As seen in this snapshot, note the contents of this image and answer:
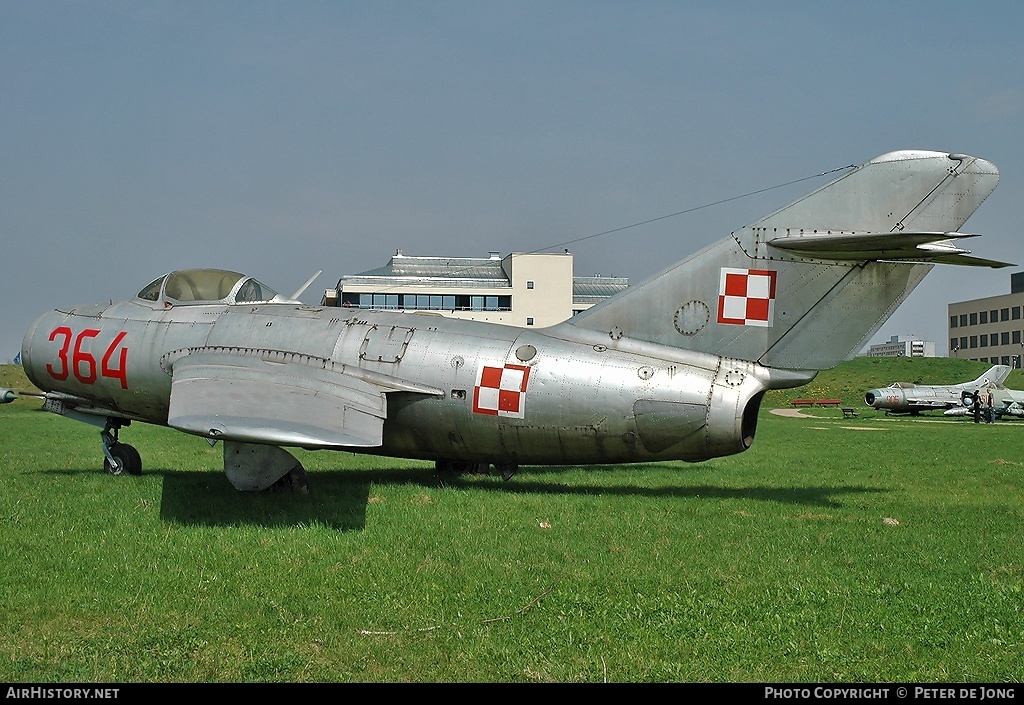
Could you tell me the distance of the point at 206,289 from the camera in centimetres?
1316

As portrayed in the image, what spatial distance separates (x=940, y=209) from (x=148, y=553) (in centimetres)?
998

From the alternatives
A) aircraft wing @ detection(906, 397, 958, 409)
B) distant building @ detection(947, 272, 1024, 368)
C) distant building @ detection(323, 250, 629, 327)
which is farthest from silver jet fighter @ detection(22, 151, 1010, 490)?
distant building @ detection(947, 272, 1024, 368)

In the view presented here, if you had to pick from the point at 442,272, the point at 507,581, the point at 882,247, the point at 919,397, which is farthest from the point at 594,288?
the point at 507,581

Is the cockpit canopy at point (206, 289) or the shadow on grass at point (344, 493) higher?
the cockpit canopy at point (206, 289)

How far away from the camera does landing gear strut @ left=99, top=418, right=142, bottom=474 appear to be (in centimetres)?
1356

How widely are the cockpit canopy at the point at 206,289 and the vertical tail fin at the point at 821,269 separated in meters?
6.03

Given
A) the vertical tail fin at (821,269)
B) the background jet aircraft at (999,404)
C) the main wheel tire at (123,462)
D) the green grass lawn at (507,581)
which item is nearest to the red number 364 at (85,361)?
the main wheel tire at (123,462)

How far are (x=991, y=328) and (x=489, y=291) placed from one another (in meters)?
70.5

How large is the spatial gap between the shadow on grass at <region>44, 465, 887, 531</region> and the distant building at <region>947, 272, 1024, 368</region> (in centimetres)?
10081

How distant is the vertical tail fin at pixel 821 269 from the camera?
1028 centimetres

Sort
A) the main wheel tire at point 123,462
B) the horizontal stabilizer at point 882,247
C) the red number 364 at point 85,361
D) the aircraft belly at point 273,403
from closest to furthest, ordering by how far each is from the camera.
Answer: the aircraft belly at point 273,403
the horizontal stabilizer at point 882,247
the red number 364 at point 85,361
the main wheel tire at point 123,462

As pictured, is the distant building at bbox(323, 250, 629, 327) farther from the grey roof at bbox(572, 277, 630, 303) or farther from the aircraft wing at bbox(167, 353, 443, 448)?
Answer: the aircraft wing at bbox(167, 353, 443, 448)

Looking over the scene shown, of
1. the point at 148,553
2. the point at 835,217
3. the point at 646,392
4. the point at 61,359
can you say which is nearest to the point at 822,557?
the point at 646,392

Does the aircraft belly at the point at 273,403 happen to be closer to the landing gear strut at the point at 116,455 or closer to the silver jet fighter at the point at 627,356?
the silver jet fighter at the point at 627,356
